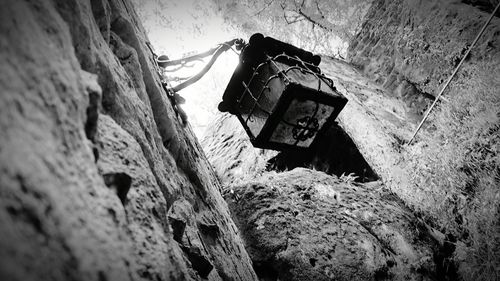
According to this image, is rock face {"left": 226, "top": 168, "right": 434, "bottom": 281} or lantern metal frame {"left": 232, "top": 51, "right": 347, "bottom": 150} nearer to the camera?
lantern metal frame {"left": 232, "top": 51, "right": 347, "bottom": 150}

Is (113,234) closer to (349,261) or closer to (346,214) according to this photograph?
(349,261)

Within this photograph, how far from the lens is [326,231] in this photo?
2814mm

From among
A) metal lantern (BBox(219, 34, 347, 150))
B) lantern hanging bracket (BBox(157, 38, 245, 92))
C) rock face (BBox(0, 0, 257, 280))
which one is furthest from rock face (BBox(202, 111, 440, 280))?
rock face (BBox(0, 0, 257, 280))

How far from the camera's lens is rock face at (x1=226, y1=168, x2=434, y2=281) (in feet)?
8.41

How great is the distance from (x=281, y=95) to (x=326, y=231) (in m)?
1.61

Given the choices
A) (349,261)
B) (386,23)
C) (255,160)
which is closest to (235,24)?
(386,23)

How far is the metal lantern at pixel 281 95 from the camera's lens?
224 cm

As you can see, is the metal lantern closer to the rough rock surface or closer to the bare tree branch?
the rough rock surface

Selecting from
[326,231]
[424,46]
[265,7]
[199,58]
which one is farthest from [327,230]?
[265,7]

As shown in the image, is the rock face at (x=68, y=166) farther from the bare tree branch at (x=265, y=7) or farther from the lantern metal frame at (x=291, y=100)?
the bare tree branch at (x=265, y=7)

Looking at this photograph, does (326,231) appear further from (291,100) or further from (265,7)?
(265,7)

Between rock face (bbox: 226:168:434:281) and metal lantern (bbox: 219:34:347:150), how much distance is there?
0.85m

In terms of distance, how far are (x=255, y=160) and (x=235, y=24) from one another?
5121 mm

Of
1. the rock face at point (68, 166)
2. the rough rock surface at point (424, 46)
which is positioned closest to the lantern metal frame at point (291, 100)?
the rock face at point (68, 166)
